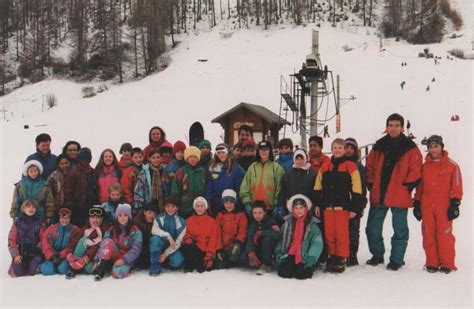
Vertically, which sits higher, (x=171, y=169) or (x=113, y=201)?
(x=171, y=169)

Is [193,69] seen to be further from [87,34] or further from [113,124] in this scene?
[87,34]

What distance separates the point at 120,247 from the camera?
4.88 metres

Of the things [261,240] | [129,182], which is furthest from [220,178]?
[129,182]

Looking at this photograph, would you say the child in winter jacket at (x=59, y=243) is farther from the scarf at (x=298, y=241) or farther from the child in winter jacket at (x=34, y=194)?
the scarf at (x=298, y=241)

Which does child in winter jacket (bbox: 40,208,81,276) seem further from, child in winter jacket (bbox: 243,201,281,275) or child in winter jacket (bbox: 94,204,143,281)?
child in winter jacket (bbox: 243,201,281,275)

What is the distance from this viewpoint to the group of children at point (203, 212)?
468 cm

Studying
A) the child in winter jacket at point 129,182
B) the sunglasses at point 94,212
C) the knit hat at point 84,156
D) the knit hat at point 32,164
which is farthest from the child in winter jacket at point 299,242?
the knit hat at point 32,164

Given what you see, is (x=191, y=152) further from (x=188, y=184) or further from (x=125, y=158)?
(x=125, y=158)

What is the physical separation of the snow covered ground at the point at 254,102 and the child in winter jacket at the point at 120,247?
0.14 m

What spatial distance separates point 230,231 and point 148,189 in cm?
104

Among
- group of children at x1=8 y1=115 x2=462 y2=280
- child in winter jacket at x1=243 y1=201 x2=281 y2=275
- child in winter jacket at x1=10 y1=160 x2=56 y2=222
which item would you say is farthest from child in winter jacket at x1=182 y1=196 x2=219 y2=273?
child in winter jacket at x1=10 y1=160 x2=56 y2=222

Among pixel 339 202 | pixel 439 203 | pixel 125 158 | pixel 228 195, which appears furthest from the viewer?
pixel 125 158

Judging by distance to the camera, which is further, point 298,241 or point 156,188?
point 156,188

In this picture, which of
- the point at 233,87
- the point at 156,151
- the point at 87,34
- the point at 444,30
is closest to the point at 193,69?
the point at 233,87
